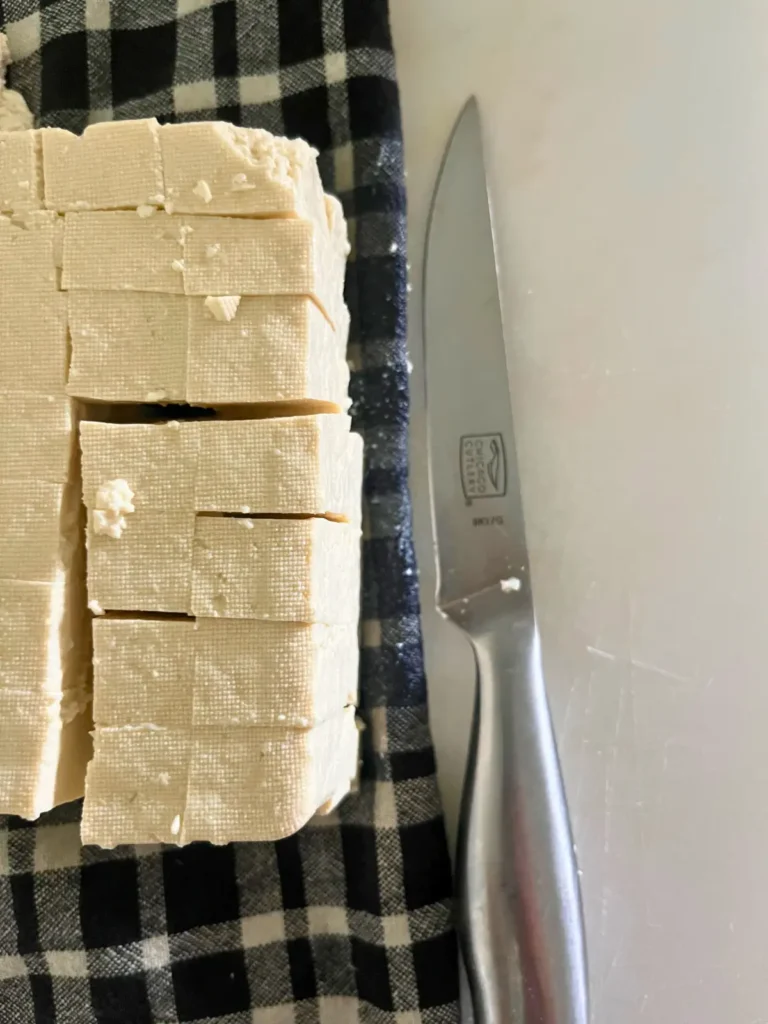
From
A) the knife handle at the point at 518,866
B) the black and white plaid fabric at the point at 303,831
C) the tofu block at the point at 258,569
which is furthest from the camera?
the black and white plaid fabric at the point at 303,831

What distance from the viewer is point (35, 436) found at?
1.18 meters

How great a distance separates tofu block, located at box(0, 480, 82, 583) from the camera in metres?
1.17

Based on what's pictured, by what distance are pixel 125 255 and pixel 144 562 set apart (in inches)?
15.2

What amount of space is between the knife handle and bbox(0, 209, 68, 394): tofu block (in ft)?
2.42

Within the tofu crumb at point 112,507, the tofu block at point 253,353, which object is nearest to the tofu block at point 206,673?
the tofu crumb at point 112,507

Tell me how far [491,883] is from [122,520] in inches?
27.6

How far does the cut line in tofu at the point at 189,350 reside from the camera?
1.16 metres

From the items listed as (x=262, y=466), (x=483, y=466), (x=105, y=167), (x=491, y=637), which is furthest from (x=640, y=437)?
(x=105, y=167)

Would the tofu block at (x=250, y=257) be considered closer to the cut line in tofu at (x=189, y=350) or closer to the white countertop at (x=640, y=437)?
the cut line in tofu at (x=189, y=350)

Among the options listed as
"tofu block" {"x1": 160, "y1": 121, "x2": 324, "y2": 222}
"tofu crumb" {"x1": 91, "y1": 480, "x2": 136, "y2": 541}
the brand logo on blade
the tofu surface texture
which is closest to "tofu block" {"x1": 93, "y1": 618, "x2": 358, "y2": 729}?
the tofu surface texture

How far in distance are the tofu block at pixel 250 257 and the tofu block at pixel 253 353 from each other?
2 centimetres

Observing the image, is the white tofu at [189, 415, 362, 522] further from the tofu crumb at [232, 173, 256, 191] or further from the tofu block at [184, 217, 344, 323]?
the tofu crumb at [232, 173, 256, 191]

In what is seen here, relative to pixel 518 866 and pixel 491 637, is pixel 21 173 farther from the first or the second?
pixel 518 866

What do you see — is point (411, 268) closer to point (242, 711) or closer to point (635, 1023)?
point (242, 711)
